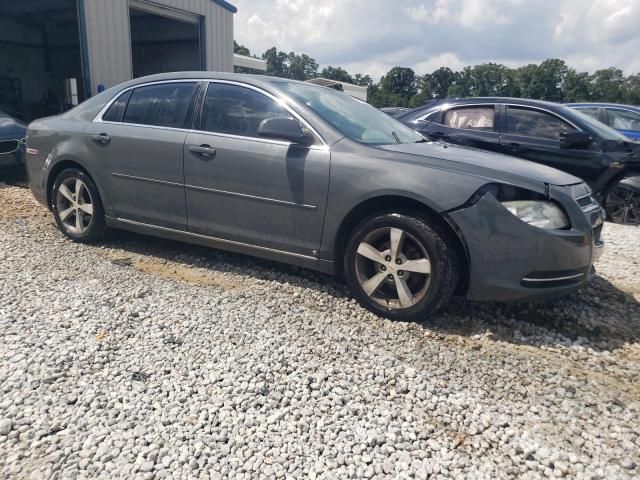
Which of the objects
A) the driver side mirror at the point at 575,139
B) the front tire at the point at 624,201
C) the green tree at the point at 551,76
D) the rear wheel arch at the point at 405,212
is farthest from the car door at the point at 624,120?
the green tree at the point at 551,76

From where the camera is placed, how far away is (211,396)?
2.51m

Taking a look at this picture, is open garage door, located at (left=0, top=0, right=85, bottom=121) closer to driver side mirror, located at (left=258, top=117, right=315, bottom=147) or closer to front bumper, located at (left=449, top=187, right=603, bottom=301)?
driver side mirror, located at (left=258, top=117, right=315, bottom=147)

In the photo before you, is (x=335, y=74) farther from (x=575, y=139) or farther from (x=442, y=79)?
(x=575, y=139)

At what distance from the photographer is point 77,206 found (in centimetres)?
475

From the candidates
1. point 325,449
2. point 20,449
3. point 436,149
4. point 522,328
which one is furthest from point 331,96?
point 20,449

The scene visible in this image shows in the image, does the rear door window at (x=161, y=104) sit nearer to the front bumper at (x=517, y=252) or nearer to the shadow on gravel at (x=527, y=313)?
the shadow on gravel at (x=527, y=313)

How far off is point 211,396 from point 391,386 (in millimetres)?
942

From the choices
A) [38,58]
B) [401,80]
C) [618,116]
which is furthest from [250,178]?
[401,80]

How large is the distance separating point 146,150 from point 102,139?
548 millimetres

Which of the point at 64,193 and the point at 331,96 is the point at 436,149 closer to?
the point at 331,96

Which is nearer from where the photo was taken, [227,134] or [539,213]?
[539,213]

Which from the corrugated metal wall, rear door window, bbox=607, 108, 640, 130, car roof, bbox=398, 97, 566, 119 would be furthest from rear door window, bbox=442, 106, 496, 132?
the corrugated metal wall

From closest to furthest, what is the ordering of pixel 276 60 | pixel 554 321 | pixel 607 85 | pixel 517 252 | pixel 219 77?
1. pixel 517 252
2. pixel 554 321
3. pixel 219 77
4. pixel 607 85
5. pixel 276 60

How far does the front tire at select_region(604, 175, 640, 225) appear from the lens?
21.2 feet
